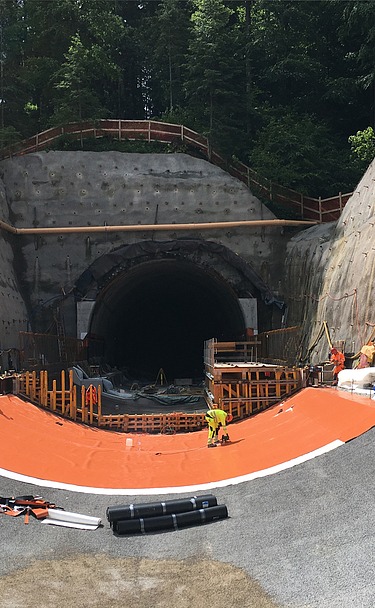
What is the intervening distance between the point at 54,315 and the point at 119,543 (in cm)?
2174

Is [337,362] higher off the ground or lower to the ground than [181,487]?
higher

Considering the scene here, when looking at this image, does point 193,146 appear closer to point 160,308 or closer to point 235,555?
point 160,308

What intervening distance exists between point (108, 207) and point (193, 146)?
6031 mm

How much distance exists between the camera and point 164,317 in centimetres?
4462

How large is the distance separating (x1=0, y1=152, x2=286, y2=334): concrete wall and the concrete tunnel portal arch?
1.83 m

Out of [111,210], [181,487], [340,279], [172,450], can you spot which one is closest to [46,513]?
[181,487]

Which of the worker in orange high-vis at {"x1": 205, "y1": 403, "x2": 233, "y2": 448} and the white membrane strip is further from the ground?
the white membrane strip

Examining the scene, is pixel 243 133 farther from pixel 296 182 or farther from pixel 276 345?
pixel 276 345

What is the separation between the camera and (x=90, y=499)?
31.9ft

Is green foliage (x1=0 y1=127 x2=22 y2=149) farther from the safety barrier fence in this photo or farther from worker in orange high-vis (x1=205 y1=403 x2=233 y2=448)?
worker in orange high-vis (x1=205 y1=403 x2=233 y2=448)

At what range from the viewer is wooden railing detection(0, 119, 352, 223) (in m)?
30.4

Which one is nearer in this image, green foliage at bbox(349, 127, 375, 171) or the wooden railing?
the wooden railing

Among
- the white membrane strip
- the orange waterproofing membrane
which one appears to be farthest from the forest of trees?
the white membrane strip

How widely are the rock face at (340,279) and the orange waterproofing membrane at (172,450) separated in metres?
3.44
